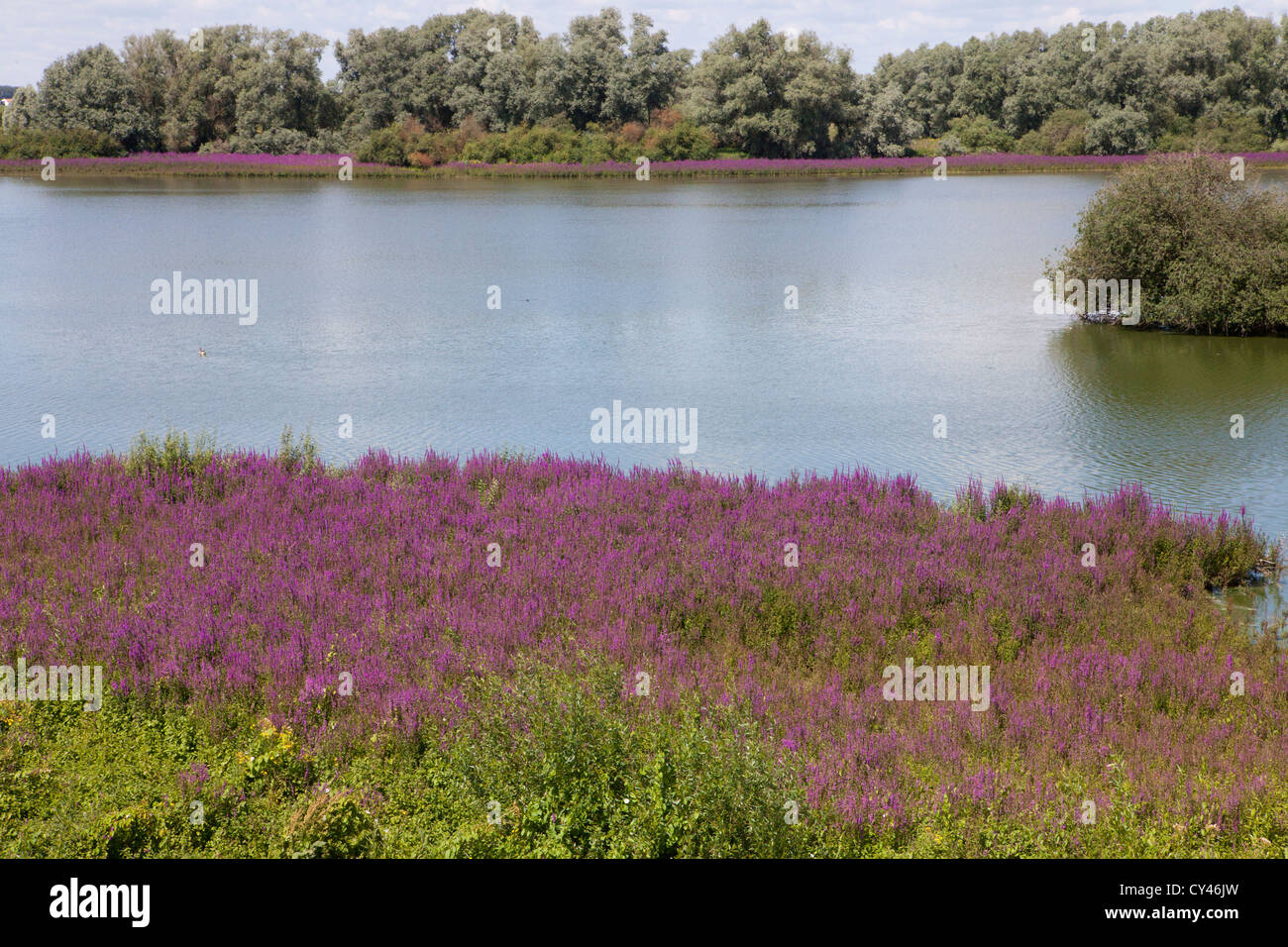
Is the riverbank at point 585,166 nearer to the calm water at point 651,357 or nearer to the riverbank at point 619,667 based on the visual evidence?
the calm water at point 651,357

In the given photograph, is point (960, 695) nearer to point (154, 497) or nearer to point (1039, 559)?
point (1039, 559)

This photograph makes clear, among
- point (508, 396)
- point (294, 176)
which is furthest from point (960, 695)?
point (294, 176)

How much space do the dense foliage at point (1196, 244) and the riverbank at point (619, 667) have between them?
12862 millimetres

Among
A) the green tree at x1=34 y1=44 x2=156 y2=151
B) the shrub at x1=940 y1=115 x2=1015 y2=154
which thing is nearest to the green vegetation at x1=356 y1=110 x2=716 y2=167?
the green tree at x1=34 y1=44 x2=156 y2=151

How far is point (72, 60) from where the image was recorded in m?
96.0

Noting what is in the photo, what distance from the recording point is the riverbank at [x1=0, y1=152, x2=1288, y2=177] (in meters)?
Result: 79.6

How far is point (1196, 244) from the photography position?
71.1ft

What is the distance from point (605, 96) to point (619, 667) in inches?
3446

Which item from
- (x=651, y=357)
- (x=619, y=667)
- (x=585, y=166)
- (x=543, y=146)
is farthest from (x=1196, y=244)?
(x=543, y=146)

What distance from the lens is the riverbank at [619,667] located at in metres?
5.48

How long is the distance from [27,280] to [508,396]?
18.9 m
